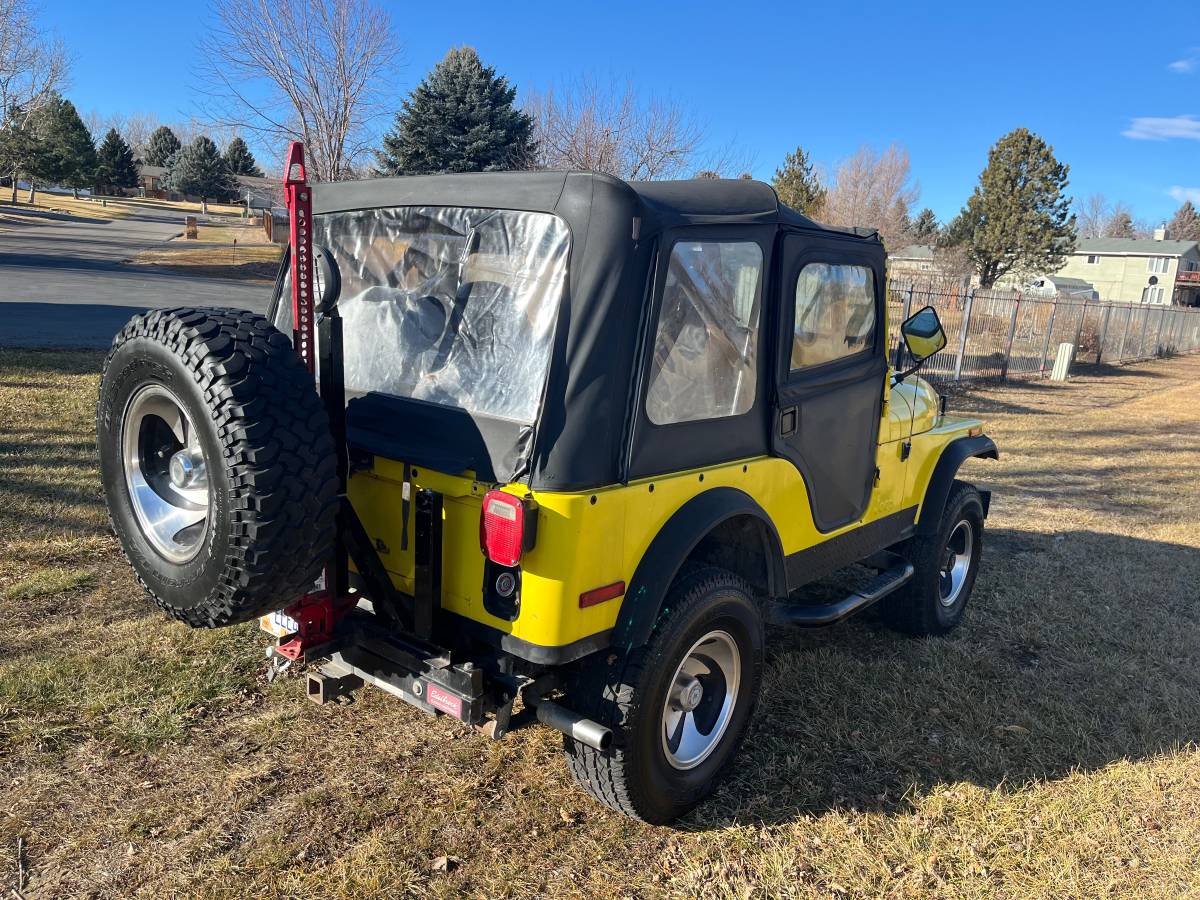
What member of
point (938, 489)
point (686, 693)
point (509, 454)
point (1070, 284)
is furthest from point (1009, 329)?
point (1070, 284)

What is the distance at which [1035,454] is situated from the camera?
9875 mm

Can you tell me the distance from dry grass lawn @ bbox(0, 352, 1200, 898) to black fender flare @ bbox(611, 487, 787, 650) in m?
0.86

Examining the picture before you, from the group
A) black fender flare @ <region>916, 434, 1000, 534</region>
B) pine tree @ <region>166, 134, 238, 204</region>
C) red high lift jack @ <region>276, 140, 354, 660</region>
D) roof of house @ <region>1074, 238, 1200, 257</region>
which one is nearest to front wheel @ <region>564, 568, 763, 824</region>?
red high lift jack @ <region>276, 140, 354, 660</region>

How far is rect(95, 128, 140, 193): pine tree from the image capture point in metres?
71.3

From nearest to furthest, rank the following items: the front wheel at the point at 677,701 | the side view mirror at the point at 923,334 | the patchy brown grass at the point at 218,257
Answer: the front wheel at the point at 677,701 < the side view mirror at the point at 923,334 < the patchy brown grass at the point at 218,257

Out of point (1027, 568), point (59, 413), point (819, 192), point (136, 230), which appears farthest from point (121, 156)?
point (1027, 568)

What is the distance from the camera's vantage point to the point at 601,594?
2498mm

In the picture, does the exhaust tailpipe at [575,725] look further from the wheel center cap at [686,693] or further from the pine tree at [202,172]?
the pine tree at [202,172]

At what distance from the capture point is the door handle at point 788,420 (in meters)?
3.20

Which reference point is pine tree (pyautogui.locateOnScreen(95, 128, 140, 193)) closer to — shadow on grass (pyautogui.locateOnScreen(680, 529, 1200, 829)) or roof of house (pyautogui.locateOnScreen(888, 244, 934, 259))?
roof of house (pyautogui.locateOnScreen(888, 244, 934, 259))

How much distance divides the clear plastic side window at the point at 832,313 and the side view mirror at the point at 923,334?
10.0 inches

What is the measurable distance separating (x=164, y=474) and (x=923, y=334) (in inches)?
130

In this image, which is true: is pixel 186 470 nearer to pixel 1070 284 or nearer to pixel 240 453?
pixel 240 453

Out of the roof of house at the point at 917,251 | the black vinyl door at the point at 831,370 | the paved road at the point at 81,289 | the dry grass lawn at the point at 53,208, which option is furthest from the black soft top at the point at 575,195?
the roof of house at the point at 917,251
